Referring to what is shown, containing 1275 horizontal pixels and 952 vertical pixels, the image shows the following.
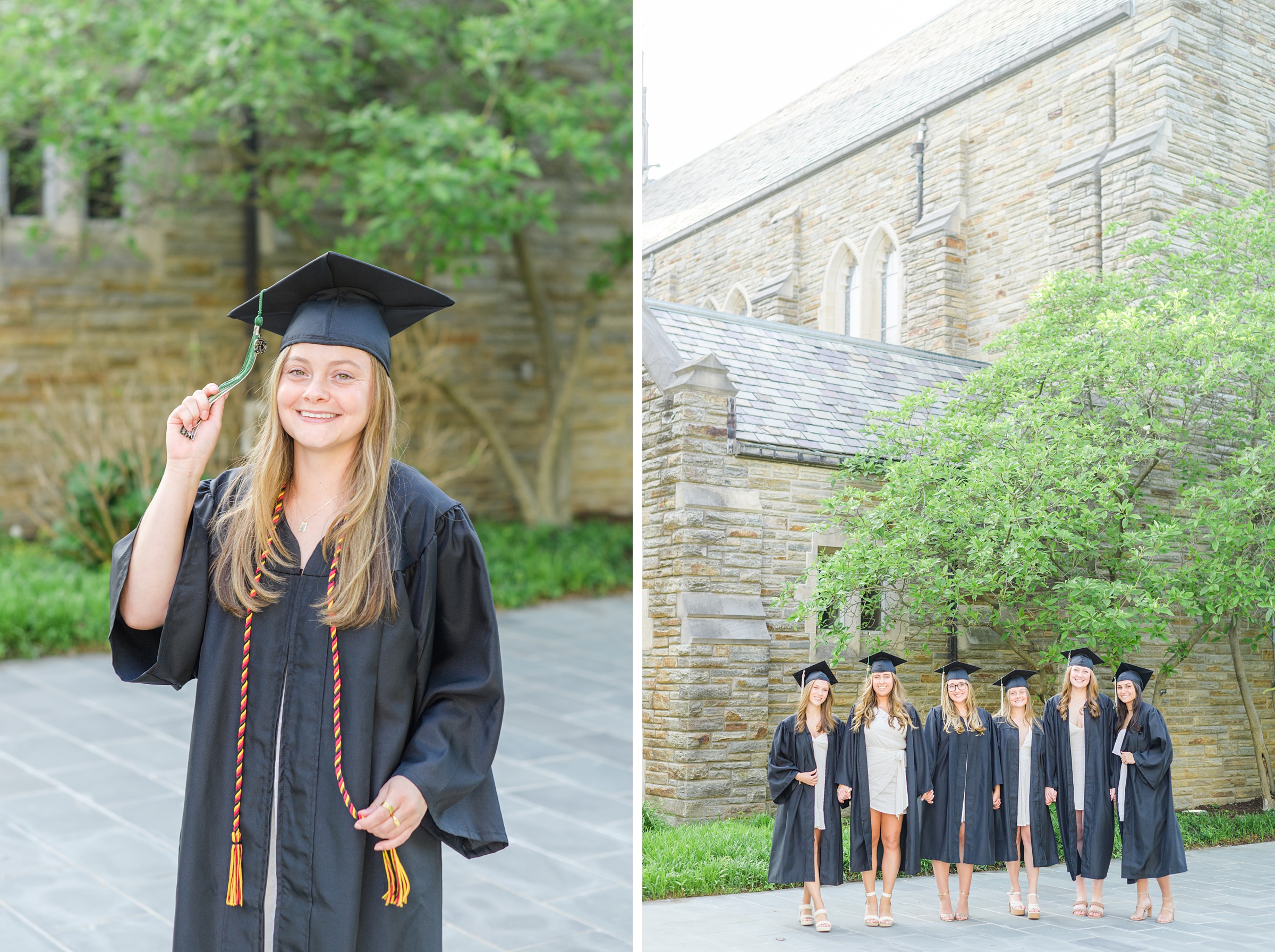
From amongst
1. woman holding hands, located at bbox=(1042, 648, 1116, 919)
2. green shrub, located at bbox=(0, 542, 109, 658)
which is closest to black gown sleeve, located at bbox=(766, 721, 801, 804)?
woman holding hands, located at bbox=(1042, 648, 1116, 919)

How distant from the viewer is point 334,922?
205 centimetres

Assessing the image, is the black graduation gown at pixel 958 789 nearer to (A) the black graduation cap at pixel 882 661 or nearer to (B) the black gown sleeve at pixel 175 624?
(A) the black graduation cap at pixel 882 661

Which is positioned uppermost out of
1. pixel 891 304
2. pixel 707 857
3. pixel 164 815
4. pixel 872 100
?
pixel 872 100

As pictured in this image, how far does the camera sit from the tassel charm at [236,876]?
2.04m

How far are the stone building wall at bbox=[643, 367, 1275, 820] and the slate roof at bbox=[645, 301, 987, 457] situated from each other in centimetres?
6

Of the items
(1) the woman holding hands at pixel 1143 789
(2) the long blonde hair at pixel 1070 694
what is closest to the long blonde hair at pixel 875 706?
(2) the long blonde hair at pixel 1070 694

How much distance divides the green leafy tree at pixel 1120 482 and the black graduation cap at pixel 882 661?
95 mm

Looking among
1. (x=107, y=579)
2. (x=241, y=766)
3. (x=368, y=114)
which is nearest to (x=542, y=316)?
(x=368, y=114)

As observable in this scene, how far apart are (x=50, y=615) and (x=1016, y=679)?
7.03 m

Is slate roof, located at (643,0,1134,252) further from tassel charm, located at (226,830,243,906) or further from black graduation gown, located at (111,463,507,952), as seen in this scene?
tassel charm, located at (226,830,243,906)

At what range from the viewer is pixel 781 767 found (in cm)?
276

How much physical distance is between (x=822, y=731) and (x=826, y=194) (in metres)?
1.39

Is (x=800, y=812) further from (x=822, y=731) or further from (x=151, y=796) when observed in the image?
(x=151, y=796)

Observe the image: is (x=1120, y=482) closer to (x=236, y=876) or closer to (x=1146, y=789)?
(x=1146, y=789)
